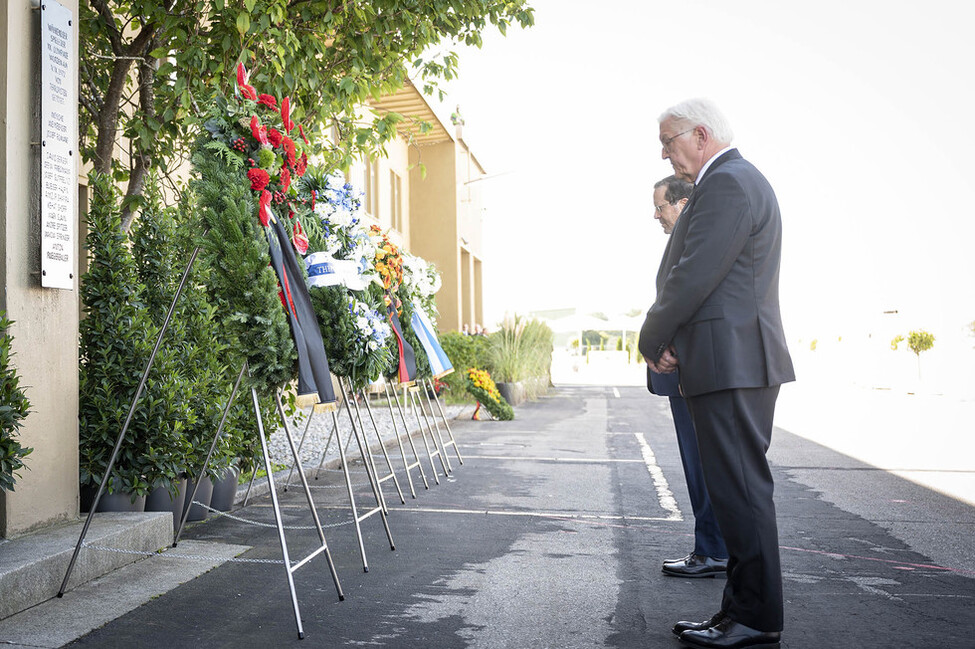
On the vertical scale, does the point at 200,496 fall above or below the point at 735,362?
below

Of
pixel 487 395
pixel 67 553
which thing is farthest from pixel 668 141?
pixel 487 395

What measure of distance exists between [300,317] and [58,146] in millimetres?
1975

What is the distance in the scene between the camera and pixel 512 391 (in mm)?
18672

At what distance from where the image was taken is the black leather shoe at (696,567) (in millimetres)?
4570

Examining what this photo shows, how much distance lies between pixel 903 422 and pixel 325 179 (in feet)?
43.7

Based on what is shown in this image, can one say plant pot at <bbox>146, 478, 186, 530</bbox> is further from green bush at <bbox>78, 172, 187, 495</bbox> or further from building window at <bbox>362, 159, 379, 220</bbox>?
building window at <bbox>362, 159, 379, 220</bbox>

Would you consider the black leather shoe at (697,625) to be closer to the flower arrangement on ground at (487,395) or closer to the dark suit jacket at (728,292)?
the dark suit jacket at (728,292)

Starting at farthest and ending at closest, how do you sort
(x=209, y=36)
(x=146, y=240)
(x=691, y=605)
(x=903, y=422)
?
(x=903, y=422) → (x=209, y=36) → (x=146, y=240) → (x=691, y=605)

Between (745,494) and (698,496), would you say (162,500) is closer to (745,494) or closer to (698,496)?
(698,496)

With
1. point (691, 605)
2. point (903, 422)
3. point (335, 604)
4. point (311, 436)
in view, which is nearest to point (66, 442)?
point (335, 604)

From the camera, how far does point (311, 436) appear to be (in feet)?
37.7

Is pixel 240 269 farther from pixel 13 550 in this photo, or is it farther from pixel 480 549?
pixel 480 549

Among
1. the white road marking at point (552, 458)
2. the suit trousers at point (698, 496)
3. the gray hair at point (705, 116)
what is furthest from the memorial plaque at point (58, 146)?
the white road marking at point (552, 458)

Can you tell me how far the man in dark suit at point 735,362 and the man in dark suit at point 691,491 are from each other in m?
0.96
